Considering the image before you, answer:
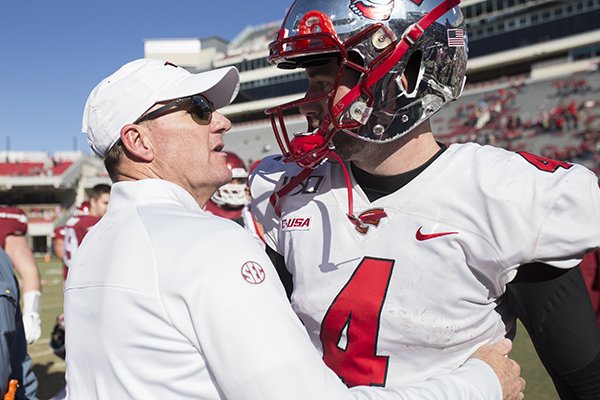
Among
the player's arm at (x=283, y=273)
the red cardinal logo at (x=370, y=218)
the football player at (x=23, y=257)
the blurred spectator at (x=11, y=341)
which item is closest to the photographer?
the red cardinal logo at (x=370, y=218)

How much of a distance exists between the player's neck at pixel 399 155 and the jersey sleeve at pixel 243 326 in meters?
0.61

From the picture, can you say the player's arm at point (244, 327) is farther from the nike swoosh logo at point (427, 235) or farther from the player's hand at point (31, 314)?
the player's hand at point (31, 314)

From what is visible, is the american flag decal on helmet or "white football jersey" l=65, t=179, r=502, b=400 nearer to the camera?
"white football jersey" l=65, t=179, r=502, b=400

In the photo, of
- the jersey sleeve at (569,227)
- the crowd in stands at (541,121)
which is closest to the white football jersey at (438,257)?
the jersey sleeve at (569,227)

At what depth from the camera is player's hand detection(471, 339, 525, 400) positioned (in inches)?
50.5

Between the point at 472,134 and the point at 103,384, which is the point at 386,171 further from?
the point at 472,134

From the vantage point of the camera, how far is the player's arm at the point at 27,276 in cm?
360

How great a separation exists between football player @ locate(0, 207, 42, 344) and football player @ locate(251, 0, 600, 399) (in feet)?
8.53

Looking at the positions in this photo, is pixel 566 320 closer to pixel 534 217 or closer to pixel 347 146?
pixel 534 217

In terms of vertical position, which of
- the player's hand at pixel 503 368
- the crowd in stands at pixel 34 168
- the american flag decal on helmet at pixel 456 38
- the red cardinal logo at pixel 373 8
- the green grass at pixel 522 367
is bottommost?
the crowd in stands at pixel 34 168

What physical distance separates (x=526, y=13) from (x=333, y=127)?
27.9m

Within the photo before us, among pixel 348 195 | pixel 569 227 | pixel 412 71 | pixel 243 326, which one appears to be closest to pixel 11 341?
pixel 348 195

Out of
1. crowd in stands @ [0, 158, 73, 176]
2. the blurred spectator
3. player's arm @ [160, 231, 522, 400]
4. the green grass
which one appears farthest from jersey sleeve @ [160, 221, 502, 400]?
crowd in stands @ [0, 158, 73, 176]

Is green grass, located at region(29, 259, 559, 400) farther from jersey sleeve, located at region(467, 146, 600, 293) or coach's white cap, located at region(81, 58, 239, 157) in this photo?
coach's white cap, located at region(81, 58, 239, 157)
